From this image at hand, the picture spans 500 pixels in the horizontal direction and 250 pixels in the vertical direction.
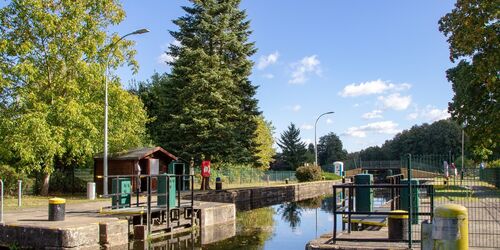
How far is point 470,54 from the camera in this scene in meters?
28.3

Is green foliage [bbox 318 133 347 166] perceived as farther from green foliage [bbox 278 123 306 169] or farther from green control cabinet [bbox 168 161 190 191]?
green control cabinet [bbox 168 161 190 191]

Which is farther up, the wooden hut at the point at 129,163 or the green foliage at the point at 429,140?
the green foliage at the point at 429,140

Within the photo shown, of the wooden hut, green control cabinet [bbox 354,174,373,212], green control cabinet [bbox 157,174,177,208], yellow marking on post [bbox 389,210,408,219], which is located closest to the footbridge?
green control cabinet [bbox 354,174,373,212]

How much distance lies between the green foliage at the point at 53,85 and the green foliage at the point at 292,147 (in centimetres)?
6452

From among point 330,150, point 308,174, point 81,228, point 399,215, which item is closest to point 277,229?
point 81,228

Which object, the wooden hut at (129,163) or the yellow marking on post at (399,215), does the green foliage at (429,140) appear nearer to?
the wooden hut at (129,163)

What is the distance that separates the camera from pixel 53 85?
2989 cm

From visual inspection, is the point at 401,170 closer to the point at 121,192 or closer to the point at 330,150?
the point at 121,192

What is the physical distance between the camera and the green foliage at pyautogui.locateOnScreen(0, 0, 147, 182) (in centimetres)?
2747

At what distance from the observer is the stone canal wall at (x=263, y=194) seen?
31562 millimetres

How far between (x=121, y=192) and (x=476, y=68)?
59.5ft

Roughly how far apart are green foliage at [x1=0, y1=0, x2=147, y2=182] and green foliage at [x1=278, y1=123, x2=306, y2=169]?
2540 inches

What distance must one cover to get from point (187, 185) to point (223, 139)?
16.7ft

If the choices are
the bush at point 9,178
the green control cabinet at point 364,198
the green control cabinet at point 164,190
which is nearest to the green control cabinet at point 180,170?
the bush at point 9,178
